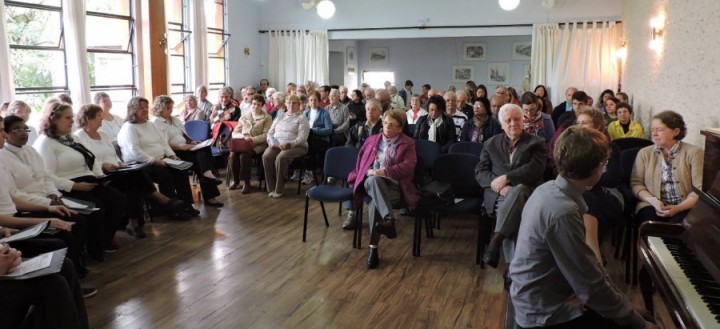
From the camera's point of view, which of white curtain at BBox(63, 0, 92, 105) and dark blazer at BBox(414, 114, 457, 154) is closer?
dark blazer at BBox(414, 114, 457, 154)

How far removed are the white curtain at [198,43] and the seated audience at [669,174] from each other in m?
7.03

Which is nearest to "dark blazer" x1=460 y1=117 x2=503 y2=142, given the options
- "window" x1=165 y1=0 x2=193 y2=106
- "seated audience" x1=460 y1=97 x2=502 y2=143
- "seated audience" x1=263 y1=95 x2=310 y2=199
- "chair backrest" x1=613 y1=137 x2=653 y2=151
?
"seated audience" x1=460 y1=97 x2=502 y2=143

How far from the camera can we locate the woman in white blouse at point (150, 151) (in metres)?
5.32

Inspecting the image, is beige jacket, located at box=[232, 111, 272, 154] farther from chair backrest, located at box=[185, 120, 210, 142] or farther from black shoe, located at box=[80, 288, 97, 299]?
black shoe, located at box=[80, 288, 97, 299]

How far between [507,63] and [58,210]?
1167 centimetres

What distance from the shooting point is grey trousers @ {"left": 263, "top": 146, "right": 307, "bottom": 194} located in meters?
6.54

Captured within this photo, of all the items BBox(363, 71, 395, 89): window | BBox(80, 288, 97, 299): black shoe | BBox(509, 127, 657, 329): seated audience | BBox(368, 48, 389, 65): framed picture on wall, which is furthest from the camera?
BBox(363, 71, 395, 89): window

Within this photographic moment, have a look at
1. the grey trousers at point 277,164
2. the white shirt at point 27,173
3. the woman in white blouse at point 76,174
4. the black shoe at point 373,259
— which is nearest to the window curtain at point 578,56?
the grey trousers at point 277,164

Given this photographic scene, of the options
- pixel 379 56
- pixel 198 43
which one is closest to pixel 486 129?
pixel 198 43

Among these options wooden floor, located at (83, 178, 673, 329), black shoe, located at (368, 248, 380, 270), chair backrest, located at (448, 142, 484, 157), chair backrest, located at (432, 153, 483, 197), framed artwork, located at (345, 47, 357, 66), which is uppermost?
framed artwork, located at (345, 47, 357, 66)

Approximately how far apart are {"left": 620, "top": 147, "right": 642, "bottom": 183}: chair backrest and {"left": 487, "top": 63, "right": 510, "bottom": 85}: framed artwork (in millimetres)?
9630

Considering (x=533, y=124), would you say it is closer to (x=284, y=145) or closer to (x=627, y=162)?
(x=627, y=162)

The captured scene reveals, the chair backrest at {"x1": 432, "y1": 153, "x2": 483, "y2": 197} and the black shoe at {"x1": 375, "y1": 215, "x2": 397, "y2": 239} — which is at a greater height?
the chair backrest at {"x1": 432, "y1": 153, "x2": 483, "y2": 197}

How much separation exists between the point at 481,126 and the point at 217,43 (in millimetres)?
6140
